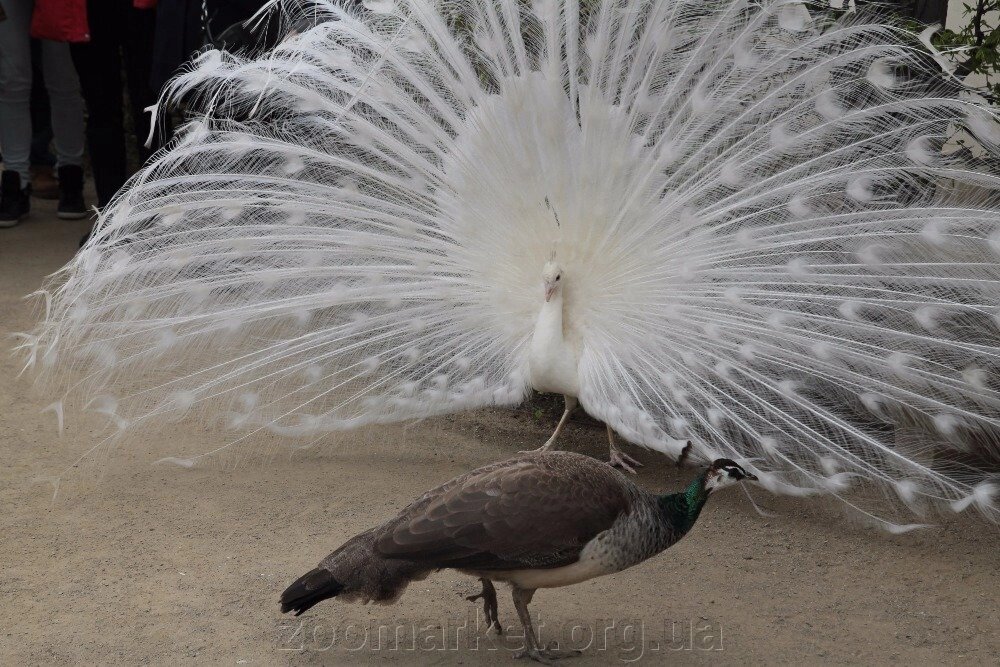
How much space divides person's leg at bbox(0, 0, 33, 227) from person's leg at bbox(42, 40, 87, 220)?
160 millimetres

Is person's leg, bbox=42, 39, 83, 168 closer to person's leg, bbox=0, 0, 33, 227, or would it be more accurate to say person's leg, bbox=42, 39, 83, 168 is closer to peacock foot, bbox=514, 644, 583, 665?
person's leg, bbox=0, 0, 33, 227

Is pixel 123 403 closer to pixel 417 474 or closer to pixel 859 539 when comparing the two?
pixel 417 474

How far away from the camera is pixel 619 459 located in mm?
4746

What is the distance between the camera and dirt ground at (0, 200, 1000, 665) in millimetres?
3607

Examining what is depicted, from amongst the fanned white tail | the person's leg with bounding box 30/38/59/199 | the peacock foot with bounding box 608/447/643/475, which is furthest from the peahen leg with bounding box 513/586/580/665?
the person's leg with bounding box 30/38/59/199

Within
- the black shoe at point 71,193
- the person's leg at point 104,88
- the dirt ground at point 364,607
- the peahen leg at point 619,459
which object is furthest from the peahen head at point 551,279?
the black shoe at point 71,193

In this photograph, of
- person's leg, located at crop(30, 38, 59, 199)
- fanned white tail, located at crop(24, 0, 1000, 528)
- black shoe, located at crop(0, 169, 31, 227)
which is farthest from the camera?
person's leg, located at crop(30, 38, 59, 199)

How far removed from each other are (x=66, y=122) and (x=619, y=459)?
191 inches

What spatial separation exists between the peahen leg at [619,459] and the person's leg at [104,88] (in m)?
4.13

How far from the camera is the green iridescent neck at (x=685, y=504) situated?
136 inches

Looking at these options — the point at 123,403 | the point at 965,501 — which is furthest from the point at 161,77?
the point at 965,501

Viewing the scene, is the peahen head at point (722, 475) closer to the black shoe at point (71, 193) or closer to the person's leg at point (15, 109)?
the person's leg at point (15, 109)

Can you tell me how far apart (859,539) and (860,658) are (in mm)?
890

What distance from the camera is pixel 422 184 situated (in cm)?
468
